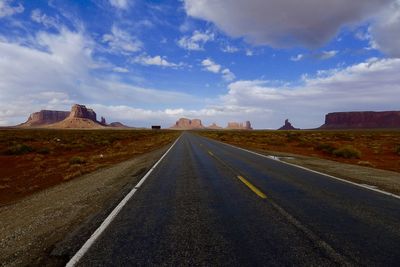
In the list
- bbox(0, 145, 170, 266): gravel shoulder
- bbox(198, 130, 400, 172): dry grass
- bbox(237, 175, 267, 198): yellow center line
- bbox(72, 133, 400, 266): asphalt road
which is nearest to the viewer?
bbox(72, 133, 400, 266): asphalt road

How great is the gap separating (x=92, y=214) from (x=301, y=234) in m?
4.17

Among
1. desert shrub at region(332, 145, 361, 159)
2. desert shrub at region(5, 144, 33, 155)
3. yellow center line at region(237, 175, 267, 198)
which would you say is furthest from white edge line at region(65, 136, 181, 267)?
desert shrub at region(5, 144, 33, 155)

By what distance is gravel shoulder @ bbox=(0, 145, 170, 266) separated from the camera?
14.1 feet

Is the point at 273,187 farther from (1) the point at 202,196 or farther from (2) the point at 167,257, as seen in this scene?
(2) the point at 167,257

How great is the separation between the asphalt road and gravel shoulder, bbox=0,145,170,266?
1.49 feet

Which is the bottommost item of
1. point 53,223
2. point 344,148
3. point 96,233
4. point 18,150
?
point 18,150

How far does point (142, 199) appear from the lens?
740 centimetres

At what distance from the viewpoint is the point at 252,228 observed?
504 cm

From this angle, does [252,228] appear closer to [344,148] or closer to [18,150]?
[344,148]

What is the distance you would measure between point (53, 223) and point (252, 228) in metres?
3.93

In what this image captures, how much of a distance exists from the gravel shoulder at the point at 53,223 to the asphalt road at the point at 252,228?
454mm

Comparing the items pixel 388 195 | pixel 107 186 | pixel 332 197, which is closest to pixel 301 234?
pixel 332 197

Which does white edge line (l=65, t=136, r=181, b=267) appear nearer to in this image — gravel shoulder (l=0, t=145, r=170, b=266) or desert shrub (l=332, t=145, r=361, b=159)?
gravel shoulder (l=0, t=145, r=170, b=266)

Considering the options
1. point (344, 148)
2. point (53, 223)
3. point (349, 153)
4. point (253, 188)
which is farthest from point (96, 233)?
point (344, 148)
